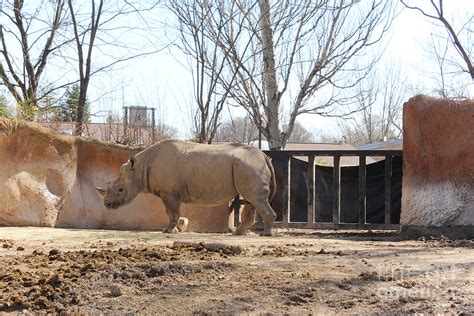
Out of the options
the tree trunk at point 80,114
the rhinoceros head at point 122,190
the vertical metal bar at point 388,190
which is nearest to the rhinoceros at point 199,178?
the rhinoceros head at point 122,190

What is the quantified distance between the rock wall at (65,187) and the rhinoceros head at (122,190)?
111 cm

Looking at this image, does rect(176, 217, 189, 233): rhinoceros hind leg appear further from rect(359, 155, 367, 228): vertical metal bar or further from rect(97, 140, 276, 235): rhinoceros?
rect(359, 155, 367, 228): vertical metal bar

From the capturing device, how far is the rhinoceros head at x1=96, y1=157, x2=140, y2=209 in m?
11.7

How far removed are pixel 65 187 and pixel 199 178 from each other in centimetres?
283

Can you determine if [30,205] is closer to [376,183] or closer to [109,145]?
[109,145]

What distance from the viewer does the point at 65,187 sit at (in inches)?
499

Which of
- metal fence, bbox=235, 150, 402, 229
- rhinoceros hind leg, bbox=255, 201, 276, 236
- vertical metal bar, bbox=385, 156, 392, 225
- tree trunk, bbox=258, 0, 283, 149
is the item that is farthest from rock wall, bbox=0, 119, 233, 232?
tree trunk, bbox=258, 0, 283, 149

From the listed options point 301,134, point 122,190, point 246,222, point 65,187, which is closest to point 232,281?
point 246,222

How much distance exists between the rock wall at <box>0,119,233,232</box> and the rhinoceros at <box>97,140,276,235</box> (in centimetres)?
107

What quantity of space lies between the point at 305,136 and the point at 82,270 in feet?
231

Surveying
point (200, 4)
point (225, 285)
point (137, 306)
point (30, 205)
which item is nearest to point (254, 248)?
point (225, 285)

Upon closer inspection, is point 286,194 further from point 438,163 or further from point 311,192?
point 438,163

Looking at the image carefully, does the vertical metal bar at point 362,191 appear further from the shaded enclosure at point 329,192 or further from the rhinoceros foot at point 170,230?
the rhinoceros foot at point 170,230

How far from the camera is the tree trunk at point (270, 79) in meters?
17.2
